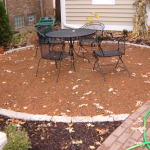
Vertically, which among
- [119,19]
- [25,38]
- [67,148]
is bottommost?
[67,148]

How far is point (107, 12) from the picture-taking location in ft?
30.6

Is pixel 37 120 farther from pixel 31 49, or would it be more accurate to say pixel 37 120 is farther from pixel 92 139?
pixel 31 49

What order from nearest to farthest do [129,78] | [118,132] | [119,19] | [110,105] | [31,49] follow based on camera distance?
[118,132]
[110,105]
[129,78]
[31,49]
[119,19]

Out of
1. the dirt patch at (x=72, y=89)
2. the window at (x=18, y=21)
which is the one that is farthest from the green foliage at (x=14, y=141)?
the window at (x=18, y=21)

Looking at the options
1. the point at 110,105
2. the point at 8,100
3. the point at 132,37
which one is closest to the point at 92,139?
the point at 110,105

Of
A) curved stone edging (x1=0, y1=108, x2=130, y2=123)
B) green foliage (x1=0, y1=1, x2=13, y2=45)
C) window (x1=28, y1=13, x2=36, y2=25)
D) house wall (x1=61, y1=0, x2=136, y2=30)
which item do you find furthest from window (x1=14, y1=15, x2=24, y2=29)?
curved stone edging (x1=0, y1=108, x2=130, y2=123)

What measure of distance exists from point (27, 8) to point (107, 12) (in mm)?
5934

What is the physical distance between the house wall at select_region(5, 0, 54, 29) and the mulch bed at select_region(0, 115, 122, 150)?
31.3ft

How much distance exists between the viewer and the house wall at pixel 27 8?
11.8 m

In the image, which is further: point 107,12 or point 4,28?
point 107,12

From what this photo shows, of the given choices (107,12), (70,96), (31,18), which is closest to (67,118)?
(70,96)

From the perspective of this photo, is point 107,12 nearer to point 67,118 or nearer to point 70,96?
point 70,96

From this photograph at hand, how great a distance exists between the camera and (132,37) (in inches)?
342

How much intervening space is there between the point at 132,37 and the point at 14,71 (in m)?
5.20
